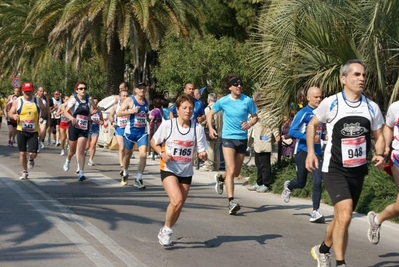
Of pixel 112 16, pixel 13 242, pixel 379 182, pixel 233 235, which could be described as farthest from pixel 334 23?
pixel 112 16

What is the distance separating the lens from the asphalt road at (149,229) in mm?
7699

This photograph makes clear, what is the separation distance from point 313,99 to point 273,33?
429 centimetres

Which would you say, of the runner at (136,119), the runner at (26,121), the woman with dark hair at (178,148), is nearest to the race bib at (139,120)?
the runner at (136,119)

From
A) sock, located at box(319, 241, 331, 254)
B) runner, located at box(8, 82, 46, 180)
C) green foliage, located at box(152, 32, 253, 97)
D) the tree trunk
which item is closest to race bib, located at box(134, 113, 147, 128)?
runner, located at box(8, 82, 46, 180)

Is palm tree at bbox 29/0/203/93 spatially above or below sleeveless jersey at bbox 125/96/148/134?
above

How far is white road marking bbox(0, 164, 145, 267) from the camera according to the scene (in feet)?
24.5

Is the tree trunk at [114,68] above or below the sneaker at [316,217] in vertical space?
above

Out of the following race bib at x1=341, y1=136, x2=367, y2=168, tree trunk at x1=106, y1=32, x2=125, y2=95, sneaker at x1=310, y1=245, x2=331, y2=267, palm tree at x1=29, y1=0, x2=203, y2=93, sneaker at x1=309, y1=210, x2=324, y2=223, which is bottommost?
sneaker at x1=309, y1=210, x2=324, y2=223

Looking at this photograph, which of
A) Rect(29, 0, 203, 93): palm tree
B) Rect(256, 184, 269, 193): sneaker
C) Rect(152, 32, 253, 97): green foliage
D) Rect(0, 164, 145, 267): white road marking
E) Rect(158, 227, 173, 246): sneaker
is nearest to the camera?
Rect(0, 164, 145, 267): white road marking

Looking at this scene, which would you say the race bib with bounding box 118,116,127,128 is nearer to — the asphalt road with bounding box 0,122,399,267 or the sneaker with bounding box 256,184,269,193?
the asphalt road with bounding box 0,122,399,267

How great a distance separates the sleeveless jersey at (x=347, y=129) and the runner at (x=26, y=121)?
8158mm

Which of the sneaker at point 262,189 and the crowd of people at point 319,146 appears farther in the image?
the sneaker at point 262,189

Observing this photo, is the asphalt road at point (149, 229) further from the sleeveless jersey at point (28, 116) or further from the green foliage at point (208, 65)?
the green foliage at point (208, 65)

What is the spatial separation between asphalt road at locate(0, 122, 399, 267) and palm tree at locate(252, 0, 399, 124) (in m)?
2.14
